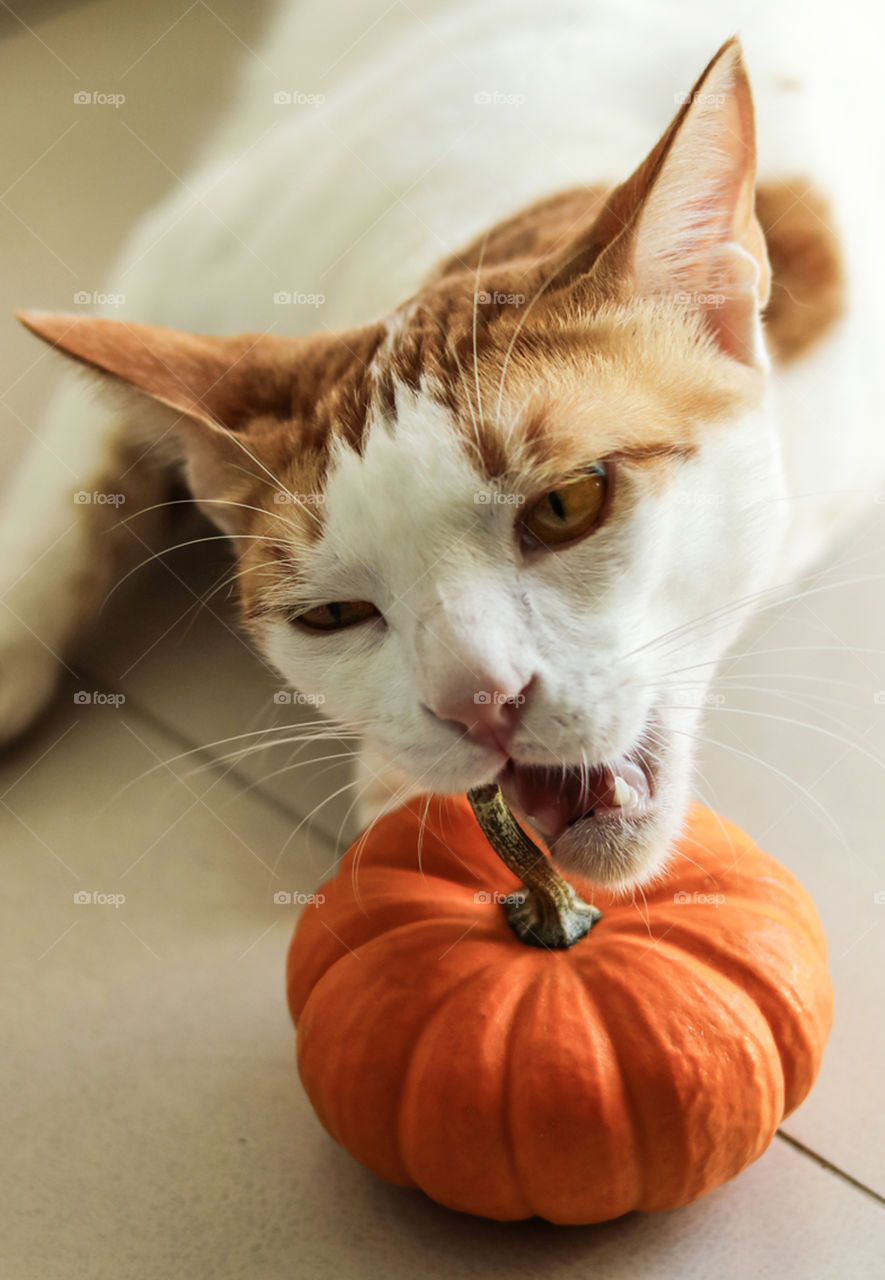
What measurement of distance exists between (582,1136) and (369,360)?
0.65 metres

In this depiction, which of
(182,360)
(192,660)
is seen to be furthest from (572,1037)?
(192,660)

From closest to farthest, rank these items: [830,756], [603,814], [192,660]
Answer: [603,814] < [830,756] < [192,660]

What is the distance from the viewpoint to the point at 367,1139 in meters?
0.77

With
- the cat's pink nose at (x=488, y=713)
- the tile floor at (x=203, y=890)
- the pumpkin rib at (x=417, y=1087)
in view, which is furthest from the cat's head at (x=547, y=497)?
the tile floor at (x=203, y=890)

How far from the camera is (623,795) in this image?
78 cm

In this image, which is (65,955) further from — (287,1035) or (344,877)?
(344,877)

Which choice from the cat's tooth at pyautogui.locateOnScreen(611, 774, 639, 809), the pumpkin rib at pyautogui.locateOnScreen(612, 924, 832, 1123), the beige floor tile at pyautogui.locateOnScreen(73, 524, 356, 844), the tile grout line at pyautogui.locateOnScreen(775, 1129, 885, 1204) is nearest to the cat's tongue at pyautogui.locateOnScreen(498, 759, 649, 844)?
the cat's tooth at pyautogui.locateOnScreen(611, 774, 639, 809)

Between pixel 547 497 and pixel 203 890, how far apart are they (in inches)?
28.7

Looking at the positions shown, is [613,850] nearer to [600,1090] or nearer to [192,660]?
[600,1090]

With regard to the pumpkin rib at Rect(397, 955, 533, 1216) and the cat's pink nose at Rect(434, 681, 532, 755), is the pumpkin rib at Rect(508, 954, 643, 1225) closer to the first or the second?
the pumpkin rib at Rect(397, 955, 533, 1216)

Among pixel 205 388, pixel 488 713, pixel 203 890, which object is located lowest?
pixel 203 890

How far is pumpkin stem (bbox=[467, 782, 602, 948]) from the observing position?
0.80 meters

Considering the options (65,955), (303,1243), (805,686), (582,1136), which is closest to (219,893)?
(65,955)

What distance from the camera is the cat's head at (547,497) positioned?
0.71 m
